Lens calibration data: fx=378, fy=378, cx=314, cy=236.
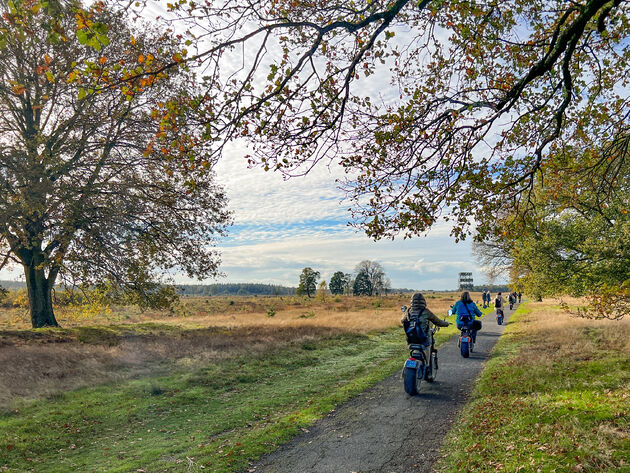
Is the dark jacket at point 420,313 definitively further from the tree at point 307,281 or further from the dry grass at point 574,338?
the tree at point 307,281

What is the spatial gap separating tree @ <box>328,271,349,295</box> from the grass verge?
108 metres

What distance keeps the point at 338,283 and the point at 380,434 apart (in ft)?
375

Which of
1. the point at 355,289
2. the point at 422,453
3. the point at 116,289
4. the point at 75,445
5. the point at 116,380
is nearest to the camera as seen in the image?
the point at 422,453

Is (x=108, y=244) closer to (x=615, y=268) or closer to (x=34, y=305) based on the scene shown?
(x=34, y=305)

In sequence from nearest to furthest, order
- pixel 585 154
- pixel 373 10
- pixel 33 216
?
1. pixel 373 10
2. pixel 585 154
3. pixel 33 216

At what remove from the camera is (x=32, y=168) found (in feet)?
50.5

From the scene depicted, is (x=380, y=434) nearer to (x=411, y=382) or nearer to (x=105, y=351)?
(x=411, y=382)

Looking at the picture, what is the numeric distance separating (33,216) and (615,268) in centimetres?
2336

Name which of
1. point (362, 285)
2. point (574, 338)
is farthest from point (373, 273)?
point (574, 338)

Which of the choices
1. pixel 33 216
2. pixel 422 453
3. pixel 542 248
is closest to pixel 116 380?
pixel 33 216

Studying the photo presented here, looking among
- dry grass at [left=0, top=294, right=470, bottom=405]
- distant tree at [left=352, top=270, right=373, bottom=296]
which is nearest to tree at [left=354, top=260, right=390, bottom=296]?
distant tree at [left=352, top=270, right=373, bottom=296]

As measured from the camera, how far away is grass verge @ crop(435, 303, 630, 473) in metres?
5.02

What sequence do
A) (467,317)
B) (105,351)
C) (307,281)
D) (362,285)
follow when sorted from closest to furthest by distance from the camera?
1. (467,317)
2. (105,351)
3. (307,281)
4. (362,285)

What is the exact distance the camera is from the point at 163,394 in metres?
11.3
